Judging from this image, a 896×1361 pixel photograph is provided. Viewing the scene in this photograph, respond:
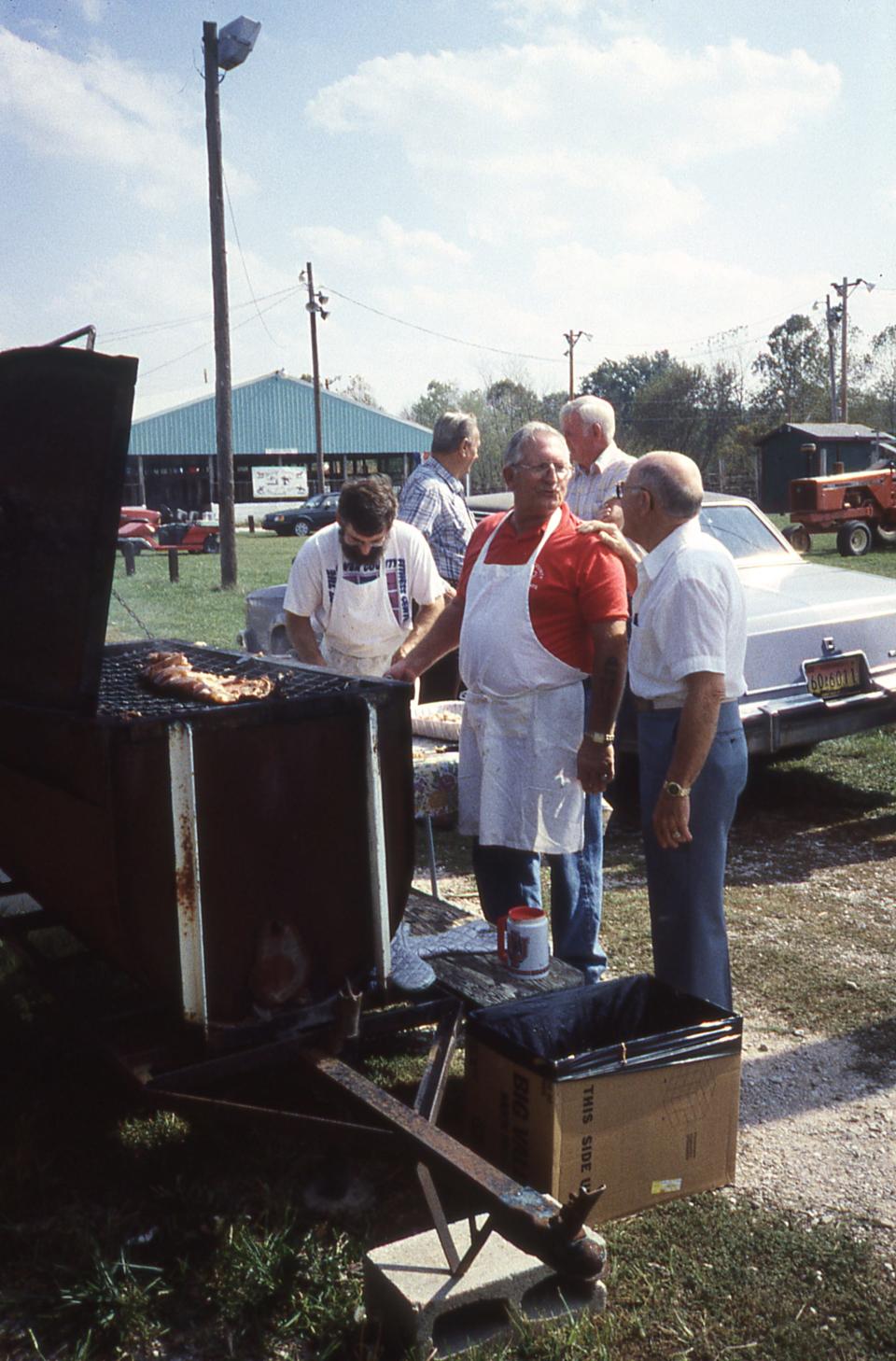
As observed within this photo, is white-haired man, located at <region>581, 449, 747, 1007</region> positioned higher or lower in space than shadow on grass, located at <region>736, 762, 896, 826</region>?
higher

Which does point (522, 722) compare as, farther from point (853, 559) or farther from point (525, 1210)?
point (853, 559)

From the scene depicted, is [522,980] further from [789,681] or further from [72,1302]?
[789,681]

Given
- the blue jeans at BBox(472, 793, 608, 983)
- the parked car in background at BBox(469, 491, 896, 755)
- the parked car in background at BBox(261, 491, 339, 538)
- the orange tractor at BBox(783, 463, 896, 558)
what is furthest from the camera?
the parked car in background at BBox(261, 491, 339, 538)

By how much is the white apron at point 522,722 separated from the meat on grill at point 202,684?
0.83 m

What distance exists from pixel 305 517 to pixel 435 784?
3522cm

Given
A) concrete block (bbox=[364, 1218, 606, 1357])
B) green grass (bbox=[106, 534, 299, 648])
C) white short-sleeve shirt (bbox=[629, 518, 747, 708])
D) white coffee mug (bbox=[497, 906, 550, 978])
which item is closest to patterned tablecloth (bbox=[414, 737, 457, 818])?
white coffee mug (bbox=[497, 906, 550, 978])

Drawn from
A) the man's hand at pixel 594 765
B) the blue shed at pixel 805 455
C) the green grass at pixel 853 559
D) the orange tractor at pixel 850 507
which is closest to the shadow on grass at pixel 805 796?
the man's hand at pixel 594 765

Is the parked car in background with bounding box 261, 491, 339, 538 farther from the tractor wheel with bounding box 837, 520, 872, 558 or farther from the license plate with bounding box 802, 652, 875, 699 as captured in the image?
the license plate with bounding box 802, 652, 875, 699

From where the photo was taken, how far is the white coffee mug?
11.8 feet

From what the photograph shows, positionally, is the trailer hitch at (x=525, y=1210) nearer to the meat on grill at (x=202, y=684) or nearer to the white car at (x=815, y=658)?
the meat on grill at (x=202, y=684)

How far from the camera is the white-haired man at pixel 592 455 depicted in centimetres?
→ 564

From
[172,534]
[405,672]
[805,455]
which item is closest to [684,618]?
[405,672]

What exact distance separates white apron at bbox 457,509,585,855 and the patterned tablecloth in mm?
355

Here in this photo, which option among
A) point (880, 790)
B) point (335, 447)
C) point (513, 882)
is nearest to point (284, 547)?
point (335, 447)
